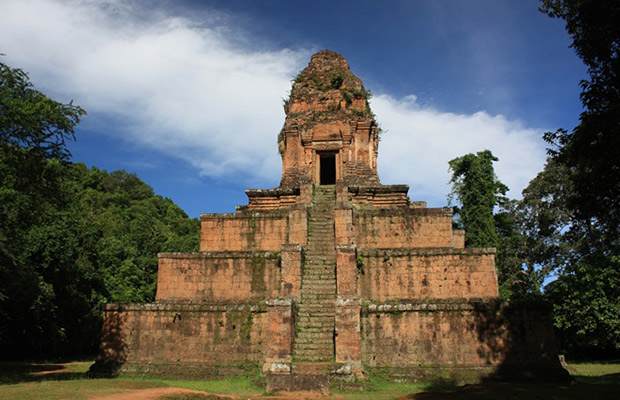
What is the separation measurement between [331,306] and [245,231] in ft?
14.1

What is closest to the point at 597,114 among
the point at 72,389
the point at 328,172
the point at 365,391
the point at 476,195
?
the point at 365,391

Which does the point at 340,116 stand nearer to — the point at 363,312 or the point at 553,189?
the point at 363,312

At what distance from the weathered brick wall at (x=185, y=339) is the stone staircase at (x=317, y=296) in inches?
48.8

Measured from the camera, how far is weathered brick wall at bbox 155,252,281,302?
14.7m

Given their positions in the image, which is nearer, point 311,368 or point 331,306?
point 311,368

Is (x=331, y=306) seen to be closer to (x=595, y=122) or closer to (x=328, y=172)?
(x=595, y=122)

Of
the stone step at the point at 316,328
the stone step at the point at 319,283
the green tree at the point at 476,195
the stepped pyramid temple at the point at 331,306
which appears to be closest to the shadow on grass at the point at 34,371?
the stepped pyramid temple at the point at 331,306

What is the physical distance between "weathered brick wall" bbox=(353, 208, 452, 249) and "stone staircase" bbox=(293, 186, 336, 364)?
1.17m

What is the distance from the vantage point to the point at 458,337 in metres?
12.9

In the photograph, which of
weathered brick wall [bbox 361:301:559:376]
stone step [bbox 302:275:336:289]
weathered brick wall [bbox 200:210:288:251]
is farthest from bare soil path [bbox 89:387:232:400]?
weathered brick wall [bbox 200:210:288:251]

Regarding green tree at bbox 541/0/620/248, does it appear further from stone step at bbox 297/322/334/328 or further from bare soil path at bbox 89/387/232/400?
bare soil path at bbox 89/387/232/400

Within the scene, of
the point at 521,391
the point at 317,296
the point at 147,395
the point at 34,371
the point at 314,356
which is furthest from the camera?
the point at 34,371

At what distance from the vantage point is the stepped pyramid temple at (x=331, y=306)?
41.4 ft

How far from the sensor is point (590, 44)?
10070mm
